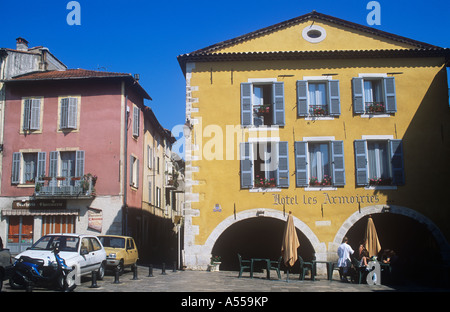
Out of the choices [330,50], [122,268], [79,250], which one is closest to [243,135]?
[330,50]

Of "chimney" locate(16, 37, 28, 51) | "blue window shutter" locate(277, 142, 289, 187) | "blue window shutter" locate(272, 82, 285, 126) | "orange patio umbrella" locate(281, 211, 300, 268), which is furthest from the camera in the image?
"chimney" locate(16, 37, 28, 51)

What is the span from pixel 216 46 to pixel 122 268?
9883 millimetres

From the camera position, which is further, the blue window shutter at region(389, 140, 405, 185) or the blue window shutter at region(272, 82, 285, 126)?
the blue window shutter at region(272, 82, 285, 126)

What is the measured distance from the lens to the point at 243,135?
20.1 m

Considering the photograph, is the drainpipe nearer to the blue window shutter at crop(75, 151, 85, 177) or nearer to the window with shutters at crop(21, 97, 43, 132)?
the blue window shutter at crop(75, 151, 85, 177)

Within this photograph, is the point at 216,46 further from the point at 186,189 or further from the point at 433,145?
the point at 433,145

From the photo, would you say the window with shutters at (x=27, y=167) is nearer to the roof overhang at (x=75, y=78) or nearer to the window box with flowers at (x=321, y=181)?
the roof overhang at (x=75, y=78)

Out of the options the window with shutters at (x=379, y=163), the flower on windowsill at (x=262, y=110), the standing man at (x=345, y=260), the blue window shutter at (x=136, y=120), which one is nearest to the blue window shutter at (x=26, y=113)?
the blue window shutter at (x=136, y=120)

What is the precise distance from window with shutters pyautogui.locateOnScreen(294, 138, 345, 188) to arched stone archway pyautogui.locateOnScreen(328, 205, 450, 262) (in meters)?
1.44

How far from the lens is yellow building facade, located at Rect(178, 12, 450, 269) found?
1953 centimetres

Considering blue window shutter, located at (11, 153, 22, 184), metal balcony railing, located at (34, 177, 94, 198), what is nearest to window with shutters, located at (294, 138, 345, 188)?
metal balcony railing, located at (34, 177, 94, 198)

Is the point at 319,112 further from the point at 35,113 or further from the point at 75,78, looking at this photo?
the point at 35,113

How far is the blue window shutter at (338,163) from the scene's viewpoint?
19.6 m

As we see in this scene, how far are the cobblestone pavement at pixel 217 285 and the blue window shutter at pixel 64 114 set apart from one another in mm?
8861
